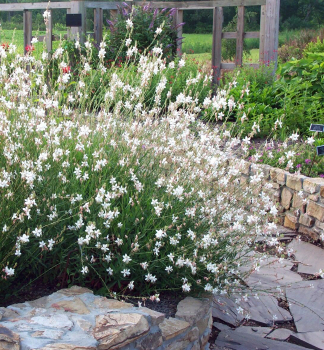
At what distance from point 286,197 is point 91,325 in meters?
3.18

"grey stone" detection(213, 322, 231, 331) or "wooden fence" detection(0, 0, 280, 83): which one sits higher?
"wooden fence" detection(0, 0, 280, 83)

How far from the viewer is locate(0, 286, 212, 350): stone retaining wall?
1.94 meters

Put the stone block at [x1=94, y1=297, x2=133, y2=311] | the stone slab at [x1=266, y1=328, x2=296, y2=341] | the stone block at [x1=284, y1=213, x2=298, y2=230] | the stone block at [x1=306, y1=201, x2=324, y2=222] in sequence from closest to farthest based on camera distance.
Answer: the stone block at [x1=94, y1=297, x2=133, y2=311], the stone slab at [x1=266, y1=328, x2=296, y2=341], the stone block at [x1=306, y1=201, x2=324, y2=222], the stone block at [x1=284, y1=213, x2=298, y2=230]

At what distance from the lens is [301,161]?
509 cm

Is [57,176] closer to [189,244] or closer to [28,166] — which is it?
[28,166]

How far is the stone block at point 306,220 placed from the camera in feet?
15.0

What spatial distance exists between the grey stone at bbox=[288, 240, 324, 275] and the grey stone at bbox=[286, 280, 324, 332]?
0.54ft

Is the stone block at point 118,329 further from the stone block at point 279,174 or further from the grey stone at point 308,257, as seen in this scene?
the stone block at point 279,174

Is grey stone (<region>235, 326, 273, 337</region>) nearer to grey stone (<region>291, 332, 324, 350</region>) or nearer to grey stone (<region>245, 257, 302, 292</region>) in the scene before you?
grey stone (<region>291, 332, 324, 350</region>)

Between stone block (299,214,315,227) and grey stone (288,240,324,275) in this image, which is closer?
grey stone (288,240,324,275)

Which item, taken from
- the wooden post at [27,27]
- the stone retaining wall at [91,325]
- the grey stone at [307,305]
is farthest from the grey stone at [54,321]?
the wooden post at [27,27]

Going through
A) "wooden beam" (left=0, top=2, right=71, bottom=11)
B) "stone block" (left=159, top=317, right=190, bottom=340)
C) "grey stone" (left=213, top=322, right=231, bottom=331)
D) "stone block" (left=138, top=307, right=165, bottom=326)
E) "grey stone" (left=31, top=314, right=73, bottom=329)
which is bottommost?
"grey stone" (left=213, top=322, right=231, bottom=331)

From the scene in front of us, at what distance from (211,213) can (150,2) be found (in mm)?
8144

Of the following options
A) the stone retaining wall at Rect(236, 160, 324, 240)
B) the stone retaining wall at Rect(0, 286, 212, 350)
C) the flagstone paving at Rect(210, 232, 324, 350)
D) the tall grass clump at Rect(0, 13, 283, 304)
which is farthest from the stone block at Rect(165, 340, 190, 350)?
the stone retaining wall at Rect(236, 160, 324, 240)
